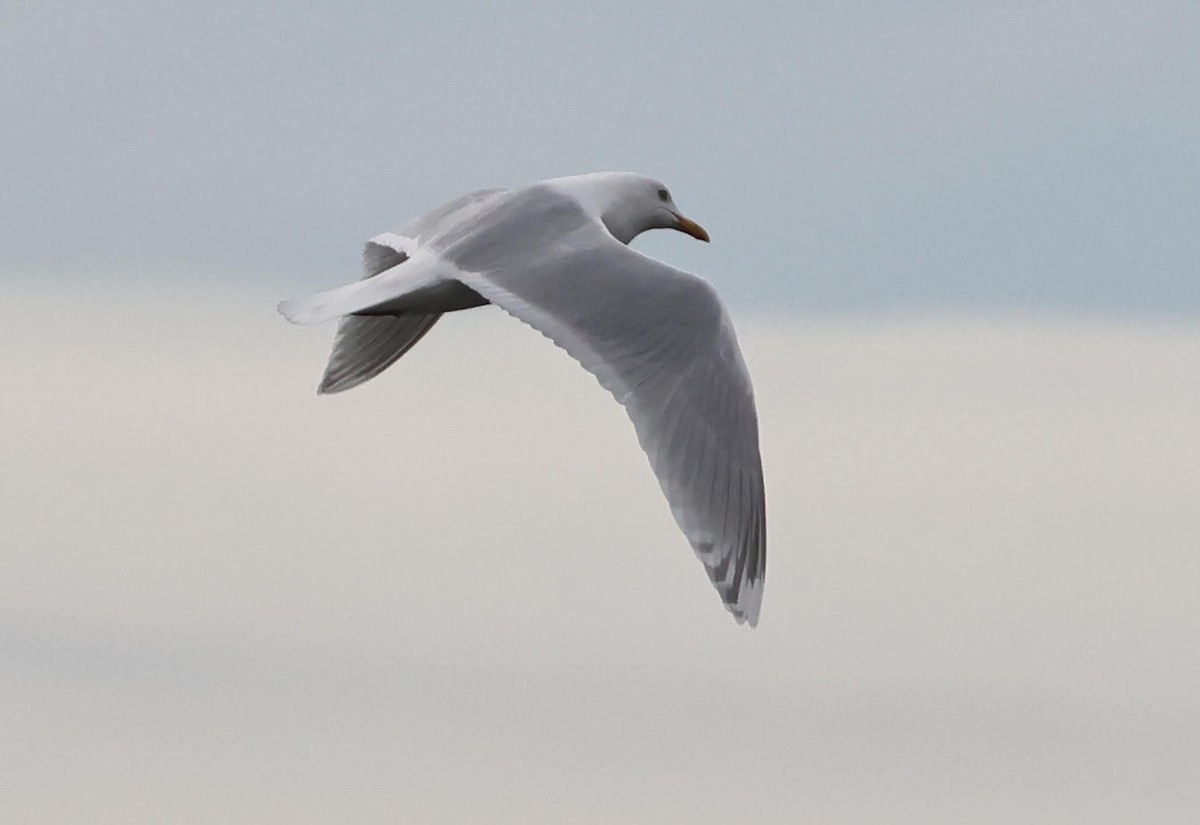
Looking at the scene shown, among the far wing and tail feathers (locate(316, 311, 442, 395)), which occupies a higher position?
tail feathers (locate(316, 311, 442, 395))

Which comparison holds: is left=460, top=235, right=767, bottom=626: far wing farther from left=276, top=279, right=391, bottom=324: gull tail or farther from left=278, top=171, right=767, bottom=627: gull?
left=276, top=279, right=391, bottom=324: gull tail

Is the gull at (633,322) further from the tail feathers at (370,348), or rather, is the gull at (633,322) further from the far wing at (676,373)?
the tail feathers at (370,348)

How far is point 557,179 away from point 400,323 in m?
1.32

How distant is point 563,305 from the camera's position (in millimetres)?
12773

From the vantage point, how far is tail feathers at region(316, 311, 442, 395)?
14812 mm

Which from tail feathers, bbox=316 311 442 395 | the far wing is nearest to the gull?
the far wing

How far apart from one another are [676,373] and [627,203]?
7.05ft

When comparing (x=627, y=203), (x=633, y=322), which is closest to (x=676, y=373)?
(x=633, y=322)

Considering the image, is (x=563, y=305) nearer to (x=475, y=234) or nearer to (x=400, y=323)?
(x=475, y=234)

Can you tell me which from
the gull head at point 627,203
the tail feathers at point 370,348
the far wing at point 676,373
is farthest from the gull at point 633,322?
the tail feathers at point 370,348

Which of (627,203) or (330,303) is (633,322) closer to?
(330,303)

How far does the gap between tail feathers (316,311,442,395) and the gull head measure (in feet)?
3.78

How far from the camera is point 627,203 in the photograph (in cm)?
1457

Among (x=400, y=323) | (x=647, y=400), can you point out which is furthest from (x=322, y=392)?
(x=647, y=400)
